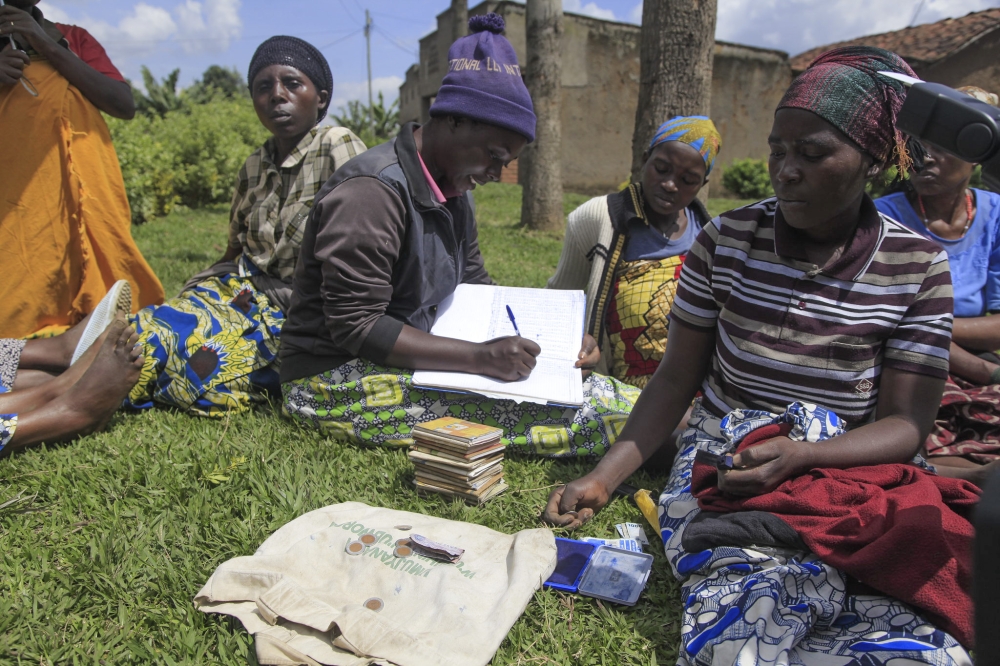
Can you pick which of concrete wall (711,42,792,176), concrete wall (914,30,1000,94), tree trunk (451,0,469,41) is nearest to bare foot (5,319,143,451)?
tree trunk (451,0,469,41)

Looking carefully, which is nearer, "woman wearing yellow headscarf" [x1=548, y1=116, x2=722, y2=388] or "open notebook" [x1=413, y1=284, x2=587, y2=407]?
"open notebook" [x1=413, y1=284, x2=587, y2=407]

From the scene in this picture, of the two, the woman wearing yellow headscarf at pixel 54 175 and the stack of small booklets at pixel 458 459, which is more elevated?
the woman wearing yellow headscarf at pixel 54 175

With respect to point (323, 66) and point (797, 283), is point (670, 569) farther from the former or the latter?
point (323, 66)

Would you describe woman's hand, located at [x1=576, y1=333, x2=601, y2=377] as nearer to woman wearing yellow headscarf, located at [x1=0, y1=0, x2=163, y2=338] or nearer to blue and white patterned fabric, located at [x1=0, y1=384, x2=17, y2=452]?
blue and white patterned fabric, located at [x1=0, y1=384, x2=17, y2=452]

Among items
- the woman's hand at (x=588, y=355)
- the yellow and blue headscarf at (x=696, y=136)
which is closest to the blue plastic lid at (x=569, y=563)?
the woman's hand at (x=588, y=355)

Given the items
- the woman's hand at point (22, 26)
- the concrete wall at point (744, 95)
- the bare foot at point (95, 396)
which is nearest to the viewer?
the bare foot at point (95, 396)

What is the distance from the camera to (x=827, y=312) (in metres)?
2.08

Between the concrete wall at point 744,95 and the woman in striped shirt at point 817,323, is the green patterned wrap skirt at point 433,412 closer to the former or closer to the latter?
the woman in striped shirt at point 817,323

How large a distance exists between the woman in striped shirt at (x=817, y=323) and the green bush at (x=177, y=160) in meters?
8.35

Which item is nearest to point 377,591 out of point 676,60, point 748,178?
point 676,60

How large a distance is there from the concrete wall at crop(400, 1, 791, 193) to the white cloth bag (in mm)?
14635

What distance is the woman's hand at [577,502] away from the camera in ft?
7.68

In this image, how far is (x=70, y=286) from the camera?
418cm

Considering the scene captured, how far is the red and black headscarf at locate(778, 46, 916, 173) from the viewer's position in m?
1.94
